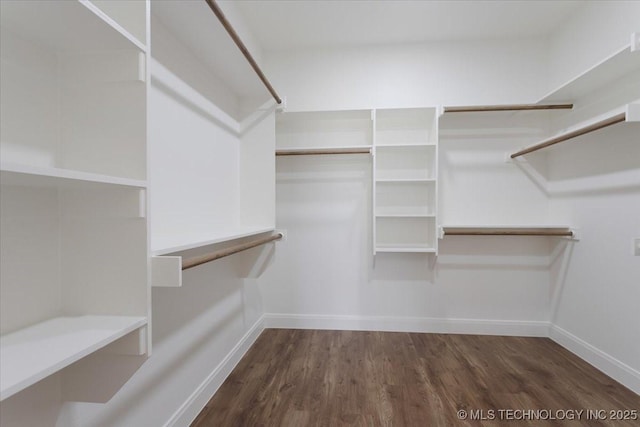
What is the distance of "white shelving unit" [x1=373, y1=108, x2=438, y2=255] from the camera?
2652 millimetres

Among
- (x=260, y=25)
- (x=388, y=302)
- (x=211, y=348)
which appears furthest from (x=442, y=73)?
(x=211, y=348)

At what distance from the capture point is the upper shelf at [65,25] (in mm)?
687

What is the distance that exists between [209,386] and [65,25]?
1775 millimetres

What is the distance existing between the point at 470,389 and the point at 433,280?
3.28 ft

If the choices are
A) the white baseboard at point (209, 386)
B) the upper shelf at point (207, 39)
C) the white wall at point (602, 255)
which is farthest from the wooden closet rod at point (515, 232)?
the upper shelf at point (207, 39)

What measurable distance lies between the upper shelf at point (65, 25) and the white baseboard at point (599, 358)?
2954 mm

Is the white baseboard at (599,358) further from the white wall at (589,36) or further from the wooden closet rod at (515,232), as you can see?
the white wall at (589,36)

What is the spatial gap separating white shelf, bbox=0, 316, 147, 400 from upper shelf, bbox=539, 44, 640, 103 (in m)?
2.58

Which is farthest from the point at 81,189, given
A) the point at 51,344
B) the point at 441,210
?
the point at 441,210

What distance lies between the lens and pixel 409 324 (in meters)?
2.73

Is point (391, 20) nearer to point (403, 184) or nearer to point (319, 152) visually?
point (319, 152)

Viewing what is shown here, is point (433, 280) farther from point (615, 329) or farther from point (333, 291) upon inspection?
point (615, 329)

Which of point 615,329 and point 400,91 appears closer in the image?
point 615,329

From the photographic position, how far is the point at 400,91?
2.71 m
